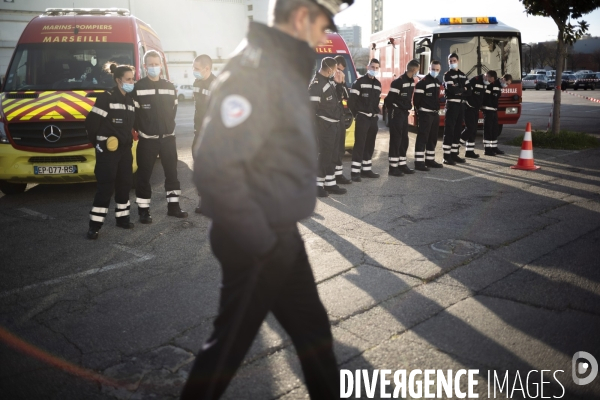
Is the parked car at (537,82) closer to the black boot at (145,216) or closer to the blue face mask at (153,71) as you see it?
the blue face mask at (153,71)

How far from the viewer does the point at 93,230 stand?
622cm

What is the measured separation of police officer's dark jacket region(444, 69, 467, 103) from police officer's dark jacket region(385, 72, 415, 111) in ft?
4.74

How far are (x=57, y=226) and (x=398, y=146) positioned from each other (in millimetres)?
5778

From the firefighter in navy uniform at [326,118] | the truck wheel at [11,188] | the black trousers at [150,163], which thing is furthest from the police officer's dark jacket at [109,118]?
the truck wheel at [11,188]

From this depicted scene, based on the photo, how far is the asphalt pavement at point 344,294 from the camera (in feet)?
11.0

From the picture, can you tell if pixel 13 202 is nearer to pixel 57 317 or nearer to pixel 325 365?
pixel 57 317

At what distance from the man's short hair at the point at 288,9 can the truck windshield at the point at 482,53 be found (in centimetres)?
1269

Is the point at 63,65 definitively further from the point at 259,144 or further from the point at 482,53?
the point at 482,53

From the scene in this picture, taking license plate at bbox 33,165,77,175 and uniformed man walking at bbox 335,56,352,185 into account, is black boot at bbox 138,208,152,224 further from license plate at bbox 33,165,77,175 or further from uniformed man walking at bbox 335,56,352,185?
uniformed man walking at bbox 335,56,352,185

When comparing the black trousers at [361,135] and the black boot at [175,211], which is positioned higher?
the black trousers at [361,135]

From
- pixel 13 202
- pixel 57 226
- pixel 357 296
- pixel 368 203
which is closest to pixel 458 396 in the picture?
pixel 357 296

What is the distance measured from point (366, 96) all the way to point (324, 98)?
1125mm

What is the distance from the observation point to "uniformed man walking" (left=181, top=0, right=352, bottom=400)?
190cm

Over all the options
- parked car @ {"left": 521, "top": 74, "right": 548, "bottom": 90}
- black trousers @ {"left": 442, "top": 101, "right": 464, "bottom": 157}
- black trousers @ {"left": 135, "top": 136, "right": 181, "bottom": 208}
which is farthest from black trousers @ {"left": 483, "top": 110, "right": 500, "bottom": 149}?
parked car @ {"left": 521, "top": 74, "right": 548, "bottom": 90}
